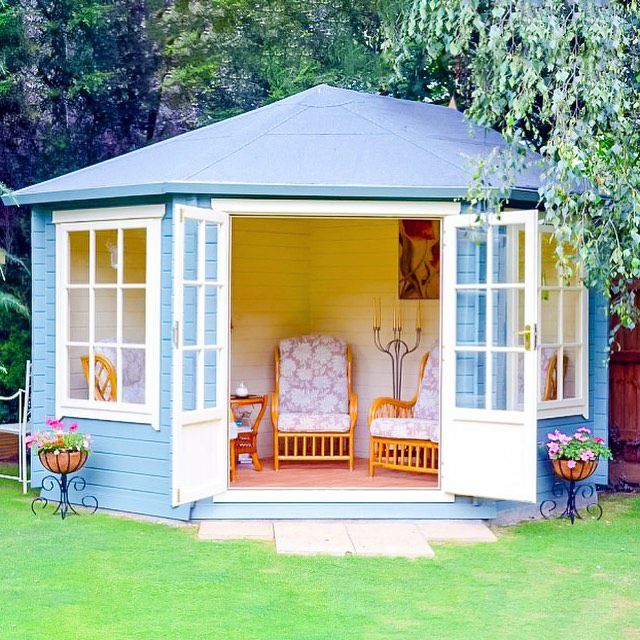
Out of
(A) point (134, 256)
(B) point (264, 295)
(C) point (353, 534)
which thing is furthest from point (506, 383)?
(B) point (264, 295)

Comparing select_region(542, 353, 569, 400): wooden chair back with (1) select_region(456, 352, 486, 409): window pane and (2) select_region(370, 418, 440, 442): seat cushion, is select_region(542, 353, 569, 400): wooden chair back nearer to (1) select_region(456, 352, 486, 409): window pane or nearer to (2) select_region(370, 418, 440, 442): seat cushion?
(1) select_region(456, 352, 486, 409): window pane

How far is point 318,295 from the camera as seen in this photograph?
362 inches

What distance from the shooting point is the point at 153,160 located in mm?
7281

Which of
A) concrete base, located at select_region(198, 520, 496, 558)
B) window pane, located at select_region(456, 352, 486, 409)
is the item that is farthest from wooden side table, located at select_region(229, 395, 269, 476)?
window pane, located at select_region(456, 352, 486, 409)

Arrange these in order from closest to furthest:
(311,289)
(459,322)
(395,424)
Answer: (459,322) → (395,424) → (311,289)

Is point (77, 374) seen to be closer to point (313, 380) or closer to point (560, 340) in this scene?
point (313, 380)

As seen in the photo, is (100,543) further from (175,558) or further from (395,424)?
(395,424)

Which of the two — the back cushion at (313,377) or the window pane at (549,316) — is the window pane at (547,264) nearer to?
the window pane at (549,316)

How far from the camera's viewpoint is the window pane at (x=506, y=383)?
6387 mm

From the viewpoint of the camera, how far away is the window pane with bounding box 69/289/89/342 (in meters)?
7.09

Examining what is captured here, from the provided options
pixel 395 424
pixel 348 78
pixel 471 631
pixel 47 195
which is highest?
pixel 348 78

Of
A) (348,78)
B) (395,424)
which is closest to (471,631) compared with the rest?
Result: (395,424)

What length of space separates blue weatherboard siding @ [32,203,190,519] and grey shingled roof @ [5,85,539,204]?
369 mm

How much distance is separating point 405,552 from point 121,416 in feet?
7.00
